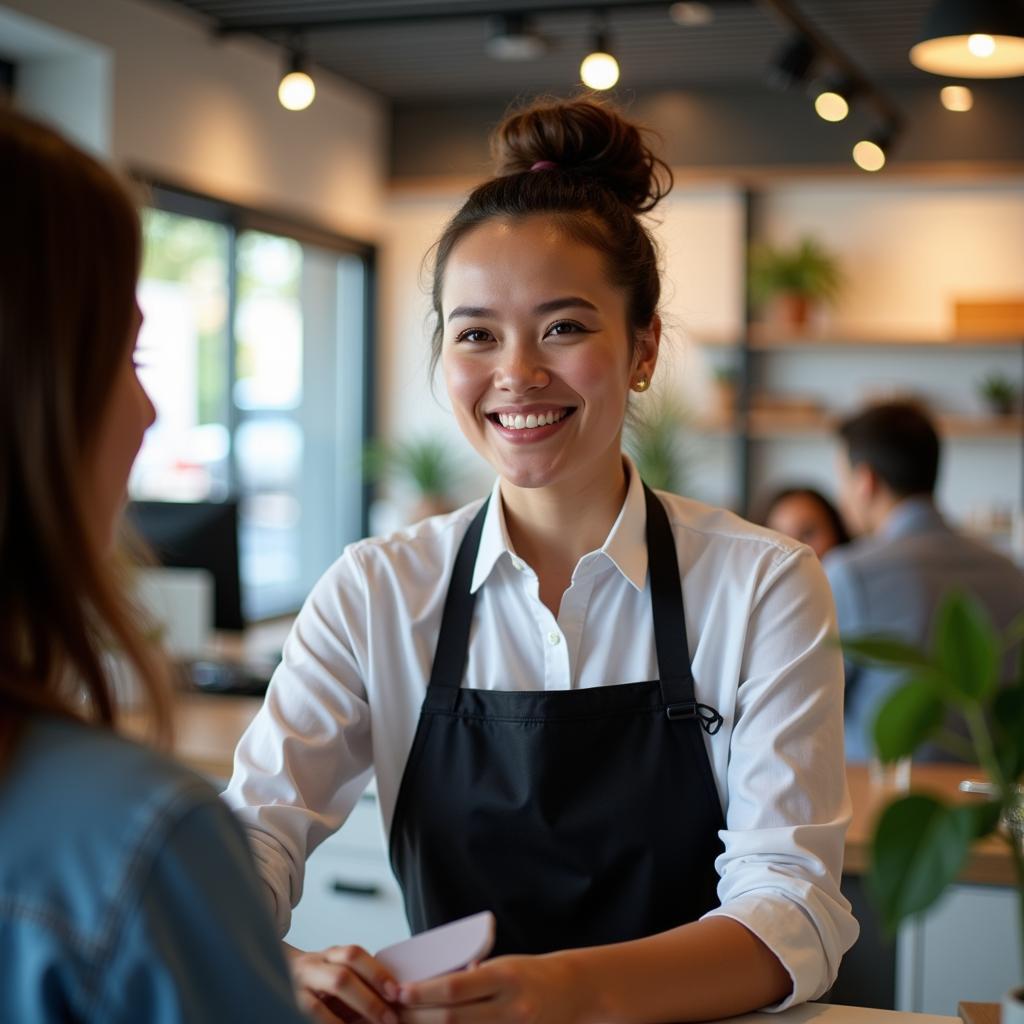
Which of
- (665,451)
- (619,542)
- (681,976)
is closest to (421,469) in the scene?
(665,451)

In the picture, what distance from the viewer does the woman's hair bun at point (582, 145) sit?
1790 mm

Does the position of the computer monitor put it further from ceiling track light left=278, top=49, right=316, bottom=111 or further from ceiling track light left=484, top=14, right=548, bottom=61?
ceiling track light left=484, top=14, right=548, bottom=61

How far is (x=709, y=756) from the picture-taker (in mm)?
1582

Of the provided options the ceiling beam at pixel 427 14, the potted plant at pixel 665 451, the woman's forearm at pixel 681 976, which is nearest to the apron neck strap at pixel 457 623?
the woman's forearm at pixel 681 976

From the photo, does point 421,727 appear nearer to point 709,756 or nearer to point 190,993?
point 709,756

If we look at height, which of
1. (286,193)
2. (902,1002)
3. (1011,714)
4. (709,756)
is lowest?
(902,1002)

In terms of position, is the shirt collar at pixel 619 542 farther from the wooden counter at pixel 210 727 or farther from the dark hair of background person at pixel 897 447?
the dark hair of background person at pixel 897 447

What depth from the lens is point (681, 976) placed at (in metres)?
1.33

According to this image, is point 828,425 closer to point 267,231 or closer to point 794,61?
point 794,61

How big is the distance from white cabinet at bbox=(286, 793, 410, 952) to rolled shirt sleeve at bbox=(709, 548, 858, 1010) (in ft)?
4.41

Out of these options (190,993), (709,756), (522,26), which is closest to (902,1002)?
(709,756)

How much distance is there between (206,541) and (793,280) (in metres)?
3.69

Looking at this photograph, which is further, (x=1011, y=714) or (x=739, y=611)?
(x=739, y=611)

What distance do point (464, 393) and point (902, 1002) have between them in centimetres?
152
